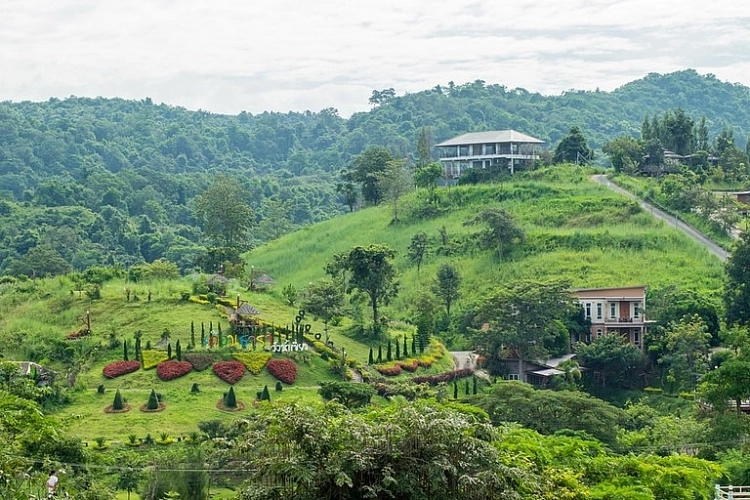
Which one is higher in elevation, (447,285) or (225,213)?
(225,213)

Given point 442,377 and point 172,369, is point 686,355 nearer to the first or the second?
point 442,377

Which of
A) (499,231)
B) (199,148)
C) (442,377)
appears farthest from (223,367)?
(199,148)

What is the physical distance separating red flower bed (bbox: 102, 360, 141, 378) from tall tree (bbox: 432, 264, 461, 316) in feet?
58.1

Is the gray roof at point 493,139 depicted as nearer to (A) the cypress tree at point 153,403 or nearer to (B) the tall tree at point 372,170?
(B) the tall tree at point 372,170

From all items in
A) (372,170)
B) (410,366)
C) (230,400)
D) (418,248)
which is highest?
(372,170)

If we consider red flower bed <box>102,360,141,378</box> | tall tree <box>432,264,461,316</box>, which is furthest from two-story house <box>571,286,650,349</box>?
red flower bed <box>102,360,141,378</box>

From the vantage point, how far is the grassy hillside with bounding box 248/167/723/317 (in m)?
55.2

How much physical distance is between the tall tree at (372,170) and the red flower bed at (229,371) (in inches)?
1295

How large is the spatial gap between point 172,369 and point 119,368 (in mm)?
1831

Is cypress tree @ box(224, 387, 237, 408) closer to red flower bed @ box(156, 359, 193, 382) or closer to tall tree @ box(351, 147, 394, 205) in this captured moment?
red flower bed @ box(156, 359, 193, 382)

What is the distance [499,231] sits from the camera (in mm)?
59219

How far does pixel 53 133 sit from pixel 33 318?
9105 centimetres

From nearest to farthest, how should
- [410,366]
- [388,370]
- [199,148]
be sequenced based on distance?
[388,370] → [410,366] → [199,148]

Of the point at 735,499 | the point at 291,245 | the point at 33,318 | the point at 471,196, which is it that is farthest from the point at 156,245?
the point at 735,499
